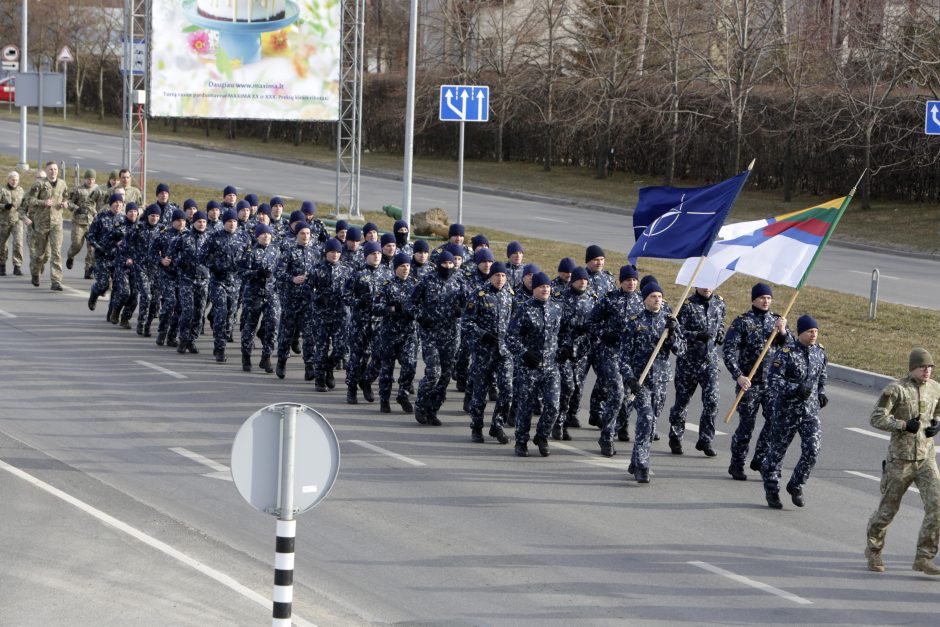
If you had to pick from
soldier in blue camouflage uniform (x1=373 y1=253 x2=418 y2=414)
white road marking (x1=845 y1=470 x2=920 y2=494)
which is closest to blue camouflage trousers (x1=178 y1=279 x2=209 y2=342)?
soldier in blue camouflage uniform (x1=373 y1=253 x2=418 y2=414)

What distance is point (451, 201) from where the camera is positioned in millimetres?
41531

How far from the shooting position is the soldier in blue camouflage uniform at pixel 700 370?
14.3m

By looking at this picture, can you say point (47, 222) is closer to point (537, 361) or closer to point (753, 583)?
point (537, 361)

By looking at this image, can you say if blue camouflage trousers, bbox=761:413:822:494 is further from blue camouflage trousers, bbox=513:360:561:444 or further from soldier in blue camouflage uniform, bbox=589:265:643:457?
blue camouflage trousers, bbox=513:360:561:444

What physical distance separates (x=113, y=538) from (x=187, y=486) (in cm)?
173

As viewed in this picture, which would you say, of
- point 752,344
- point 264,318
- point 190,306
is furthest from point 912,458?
point 190,306

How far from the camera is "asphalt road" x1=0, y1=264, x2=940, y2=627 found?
957 cm

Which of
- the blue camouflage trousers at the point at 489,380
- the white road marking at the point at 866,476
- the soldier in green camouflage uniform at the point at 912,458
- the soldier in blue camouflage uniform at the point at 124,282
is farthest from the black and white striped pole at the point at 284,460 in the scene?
the soldier in blue camouflage uniform at the point at 124,282

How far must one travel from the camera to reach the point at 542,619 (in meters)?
9.36

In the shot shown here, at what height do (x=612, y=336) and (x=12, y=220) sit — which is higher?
(x=12, y=220)

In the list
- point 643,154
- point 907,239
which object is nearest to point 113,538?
point 907,239

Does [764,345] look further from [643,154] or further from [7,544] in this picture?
[643,154]

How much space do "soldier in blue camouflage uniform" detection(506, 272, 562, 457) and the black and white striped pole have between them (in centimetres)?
661

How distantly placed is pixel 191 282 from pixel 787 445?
9.00 m
